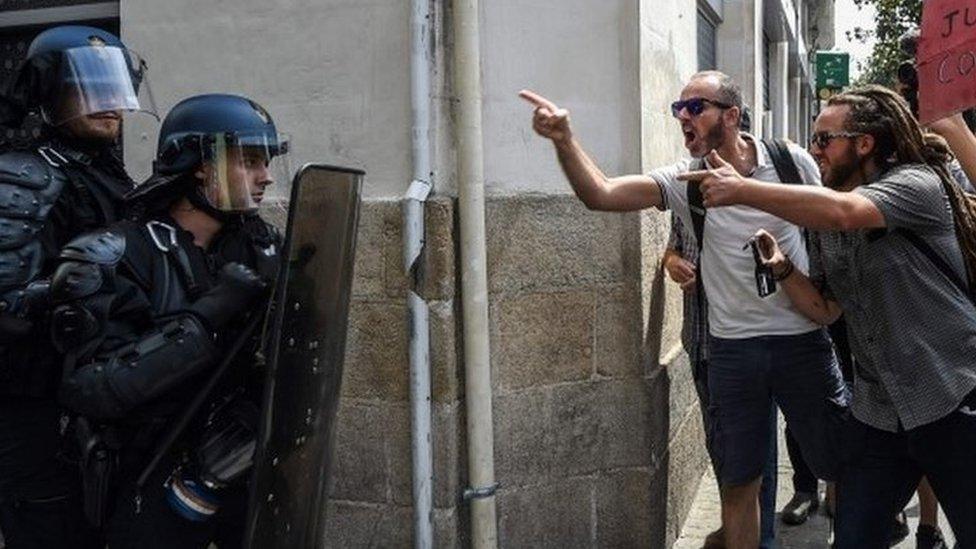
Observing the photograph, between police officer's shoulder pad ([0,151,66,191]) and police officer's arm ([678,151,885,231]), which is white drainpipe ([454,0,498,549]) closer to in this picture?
police officer's arm ([678,151,885,231])

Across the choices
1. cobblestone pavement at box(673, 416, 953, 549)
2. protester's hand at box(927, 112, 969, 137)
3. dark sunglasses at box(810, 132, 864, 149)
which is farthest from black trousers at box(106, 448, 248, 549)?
cobblestone pavement at box(673, 416, 953, 549)

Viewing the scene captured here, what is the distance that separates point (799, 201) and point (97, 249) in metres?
1.71

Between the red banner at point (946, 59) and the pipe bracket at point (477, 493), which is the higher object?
the red banner at point (946, 59)

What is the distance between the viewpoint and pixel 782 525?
192 inches

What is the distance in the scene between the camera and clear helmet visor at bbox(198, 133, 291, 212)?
2.62 m

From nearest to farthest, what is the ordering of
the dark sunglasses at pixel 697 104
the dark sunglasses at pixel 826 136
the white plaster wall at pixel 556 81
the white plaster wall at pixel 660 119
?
the dark sunglasses at pixel 826 136 → the dark sunglasses at pixel 697 104 → the white plaster wall at pixel 556 81 → the white plaster wall at pixel 660 119

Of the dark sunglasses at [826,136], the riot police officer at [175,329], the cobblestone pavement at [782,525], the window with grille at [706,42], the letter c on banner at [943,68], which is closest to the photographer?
the riot police officer at [175,329]

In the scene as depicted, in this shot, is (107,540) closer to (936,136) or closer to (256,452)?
(256,452)

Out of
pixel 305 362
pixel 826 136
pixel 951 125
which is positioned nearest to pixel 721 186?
pixel 826 136

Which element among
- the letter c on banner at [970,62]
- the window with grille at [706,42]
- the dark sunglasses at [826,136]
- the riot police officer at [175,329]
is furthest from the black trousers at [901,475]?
the window with grille at [706,42]

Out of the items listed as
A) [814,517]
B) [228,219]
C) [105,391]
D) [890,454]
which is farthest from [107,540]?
[814,517]

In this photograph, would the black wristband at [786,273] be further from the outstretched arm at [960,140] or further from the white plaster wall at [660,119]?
the white plaster wall at [660,119]

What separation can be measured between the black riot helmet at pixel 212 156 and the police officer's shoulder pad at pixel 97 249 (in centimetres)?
18

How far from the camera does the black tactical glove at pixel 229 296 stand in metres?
2.41
